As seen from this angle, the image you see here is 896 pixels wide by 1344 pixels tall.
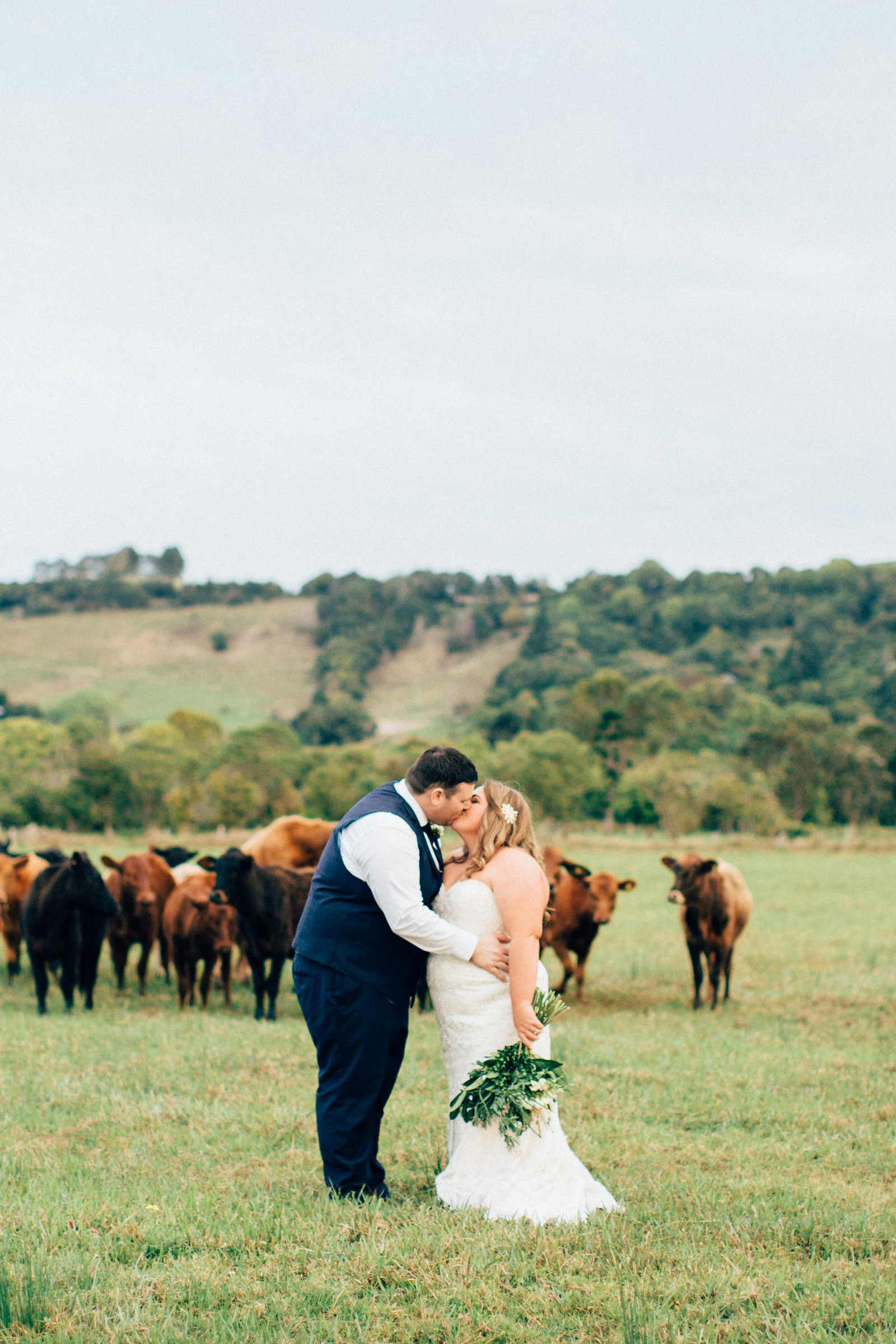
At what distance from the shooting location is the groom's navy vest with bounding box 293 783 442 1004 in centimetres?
553

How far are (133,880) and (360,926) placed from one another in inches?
386

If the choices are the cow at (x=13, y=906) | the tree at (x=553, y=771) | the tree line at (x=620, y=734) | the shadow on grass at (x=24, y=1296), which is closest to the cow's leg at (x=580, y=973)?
the cow at (x=13, y=906)

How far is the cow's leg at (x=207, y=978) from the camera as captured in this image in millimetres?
12805

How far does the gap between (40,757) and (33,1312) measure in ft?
256

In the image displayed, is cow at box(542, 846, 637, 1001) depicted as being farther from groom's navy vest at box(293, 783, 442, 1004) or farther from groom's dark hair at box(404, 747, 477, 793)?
groom's dark hair at box(404, 747, 477, 793)

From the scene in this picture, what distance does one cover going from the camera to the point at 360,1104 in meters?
5.55

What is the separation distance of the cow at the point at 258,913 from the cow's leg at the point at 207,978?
50 cm

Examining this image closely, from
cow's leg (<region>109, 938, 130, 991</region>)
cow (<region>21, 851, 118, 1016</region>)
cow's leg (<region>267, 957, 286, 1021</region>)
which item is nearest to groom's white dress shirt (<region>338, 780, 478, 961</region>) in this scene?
cow's leg (<region>267, 957, 286, 1021</region>)

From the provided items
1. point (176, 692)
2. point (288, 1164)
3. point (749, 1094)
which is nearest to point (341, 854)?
point (288, 1164)

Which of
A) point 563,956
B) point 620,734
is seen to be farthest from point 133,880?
point 620,734

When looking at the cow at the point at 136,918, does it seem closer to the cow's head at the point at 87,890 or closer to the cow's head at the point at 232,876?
the cow's head at the point at 87,890

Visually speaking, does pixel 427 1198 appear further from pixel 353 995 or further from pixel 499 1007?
pixel 353 995

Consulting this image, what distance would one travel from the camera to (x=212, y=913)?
41.8 ft

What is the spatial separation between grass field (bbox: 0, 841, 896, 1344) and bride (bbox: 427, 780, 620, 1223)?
0.75 feet
